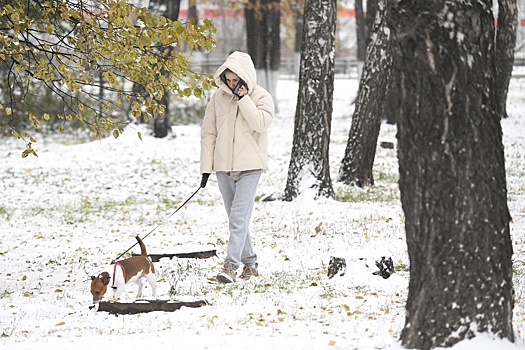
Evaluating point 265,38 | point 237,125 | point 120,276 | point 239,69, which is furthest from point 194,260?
point 265,38

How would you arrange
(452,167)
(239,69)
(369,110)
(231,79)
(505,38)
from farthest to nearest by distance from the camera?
1. (505,38)
2. (369,110)
3. (231,79)
4. (239,69)
5. (452,167)

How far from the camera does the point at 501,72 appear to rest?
2117 centimetres

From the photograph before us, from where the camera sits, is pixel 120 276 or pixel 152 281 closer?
pixel 120 276

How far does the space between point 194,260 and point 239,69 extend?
234 centimetres

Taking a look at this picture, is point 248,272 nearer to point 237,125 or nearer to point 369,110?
point 237,125

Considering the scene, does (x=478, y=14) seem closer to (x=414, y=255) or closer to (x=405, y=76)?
(x=405, y=76)

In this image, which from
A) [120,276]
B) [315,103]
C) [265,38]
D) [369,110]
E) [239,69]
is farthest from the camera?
[265,38]

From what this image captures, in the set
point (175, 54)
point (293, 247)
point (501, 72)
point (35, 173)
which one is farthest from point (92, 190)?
point (501, 72)

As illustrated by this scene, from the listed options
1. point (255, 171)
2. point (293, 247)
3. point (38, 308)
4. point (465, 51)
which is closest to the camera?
point (465, 51)

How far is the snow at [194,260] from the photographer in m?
5.58

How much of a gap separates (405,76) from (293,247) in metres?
4.95

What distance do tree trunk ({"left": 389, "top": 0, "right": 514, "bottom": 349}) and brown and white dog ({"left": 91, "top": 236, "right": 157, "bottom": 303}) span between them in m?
2.88

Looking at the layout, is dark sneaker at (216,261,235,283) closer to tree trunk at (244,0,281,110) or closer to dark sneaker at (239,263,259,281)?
dark sneaker at (239,263,259,281)

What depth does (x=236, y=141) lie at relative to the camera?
7.43 m
